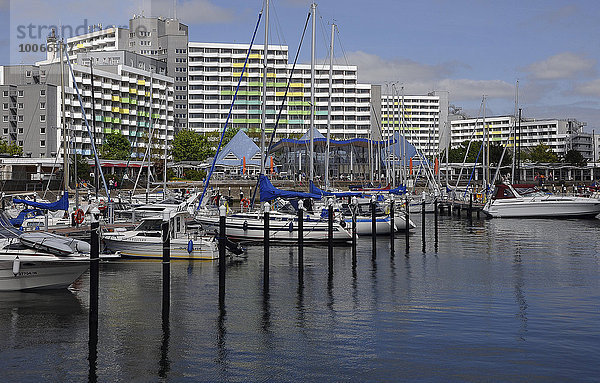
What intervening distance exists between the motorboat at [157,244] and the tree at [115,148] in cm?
9493

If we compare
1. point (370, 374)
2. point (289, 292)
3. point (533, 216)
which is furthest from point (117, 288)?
point (533, 216)

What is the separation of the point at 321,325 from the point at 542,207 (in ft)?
196

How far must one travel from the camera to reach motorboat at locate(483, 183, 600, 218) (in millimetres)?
77188

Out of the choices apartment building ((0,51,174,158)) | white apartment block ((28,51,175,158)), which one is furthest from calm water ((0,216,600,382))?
white apartment block ((28,51,175,158))

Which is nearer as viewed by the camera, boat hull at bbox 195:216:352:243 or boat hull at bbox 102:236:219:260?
boat hull at bbox 102:236:219:260

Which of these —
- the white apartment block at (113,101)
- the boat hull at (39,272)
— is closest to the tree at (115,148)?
the white apartment block at (113,101)

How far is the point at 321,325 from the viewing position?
948 inches

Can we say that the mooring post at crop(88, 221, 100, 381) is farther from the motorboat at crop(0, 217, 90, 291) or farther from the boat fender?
the boat fender

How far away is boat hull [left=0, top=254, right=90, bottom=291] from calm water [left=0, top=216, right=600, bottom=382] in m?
0.54

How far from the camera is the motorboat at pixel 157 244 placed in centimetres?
3841

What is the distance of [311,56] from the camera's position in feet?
176

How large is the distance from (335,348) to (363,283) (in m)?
11.9

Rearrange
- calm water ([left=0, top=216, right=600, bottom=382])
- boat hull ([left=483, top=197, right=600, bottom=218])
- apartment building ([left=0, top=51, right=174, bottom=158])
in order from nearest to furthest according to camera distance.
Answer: calm water ([left=0, top=216, right=600, bottom=382])
boat hull ([left=483, top=197, right=600, bottom=218])
apartment building ([left=0, top=51, right=174, bottom=158])

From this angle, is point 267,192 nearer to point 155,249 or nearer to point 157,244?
point 157,244
